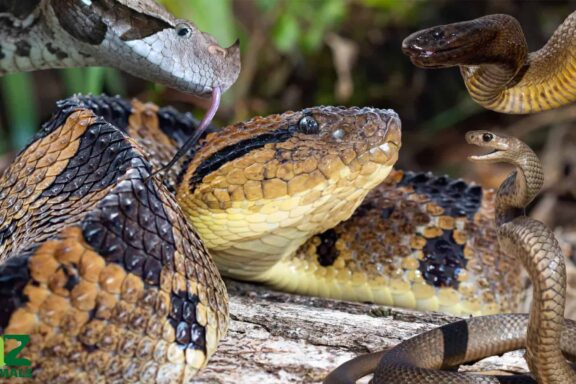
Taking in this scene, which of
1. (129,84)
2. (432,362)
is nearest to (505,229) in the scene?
(432,362)

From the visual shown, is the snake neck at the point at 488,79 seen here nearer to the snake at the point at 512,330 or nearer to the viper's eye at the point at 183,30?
the snake at the point at 512,330

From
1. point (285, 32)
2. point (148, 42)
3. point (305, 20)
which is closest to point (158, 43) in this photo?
point (148, 42)

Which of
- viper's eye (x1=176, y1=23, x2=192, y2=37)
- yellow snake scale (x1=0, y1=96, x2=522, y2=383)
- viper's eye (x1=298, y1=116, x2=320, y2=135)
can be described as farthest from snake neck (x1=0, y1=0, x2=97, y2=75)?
viper's eye (x1=298, y1=116, x2=320, y2=135)

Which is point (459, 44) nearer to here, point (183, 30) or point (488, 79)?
point (488, 79)

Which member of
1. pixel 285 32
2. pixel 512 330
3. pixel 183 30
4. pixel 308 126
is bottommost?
pixel 512 330

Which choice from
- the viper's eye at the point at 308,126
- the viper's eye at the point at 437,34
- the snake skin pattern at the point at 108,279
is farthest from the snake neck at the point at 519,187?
the snake skin pattern at the point at 108,279

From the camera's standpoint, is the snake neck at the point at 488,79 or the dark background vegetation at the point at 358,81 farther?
the dark background vegetation at the point at 358,81

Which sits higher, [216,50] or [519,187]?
[216,50]
